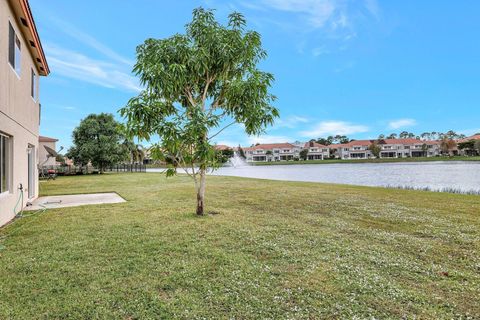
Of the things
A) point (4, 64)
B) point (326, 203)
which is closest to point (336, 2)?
point (326, 203)

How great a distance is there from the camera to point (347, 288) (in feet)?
10.6

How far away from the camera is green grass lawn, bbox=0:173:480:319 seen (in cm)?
282

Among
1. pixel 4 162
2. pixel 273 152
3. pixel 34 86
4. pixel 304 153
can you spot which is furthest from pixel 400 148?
pixel 4 162

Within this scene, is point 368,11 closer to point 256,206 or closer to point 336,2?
point 336,2

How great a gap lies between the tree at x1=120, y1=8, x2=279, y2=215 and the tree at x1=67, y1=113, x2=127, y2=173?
26882mm

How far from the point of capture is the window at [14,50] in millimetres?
6800

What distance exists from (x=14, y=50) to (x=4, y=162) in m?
3.03

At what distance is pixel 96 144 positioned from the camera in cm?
3139

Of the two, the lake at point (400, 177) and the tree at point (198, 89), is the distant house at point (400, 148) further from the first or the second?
the tree at point (198, 89)

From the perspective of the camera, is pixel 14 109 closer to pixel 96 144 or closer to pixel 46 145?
pixel 96 144

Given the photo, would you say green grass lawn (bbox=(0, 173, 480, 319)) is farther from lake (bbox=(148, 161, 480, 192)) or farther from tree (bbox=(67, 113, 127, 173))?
tree (bbox=(67, 113, 127, 173))

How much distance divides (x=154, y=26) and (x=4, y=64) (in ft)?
47.5

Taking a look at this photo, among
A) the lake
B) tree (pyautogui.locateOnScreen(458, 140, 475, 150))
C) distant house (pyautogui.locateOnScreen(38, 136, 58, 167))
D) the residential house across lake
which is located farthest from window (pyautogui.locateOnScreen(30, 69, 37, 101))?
tree (pyautogui.locateOnScreen(458, 140, 475, 150))

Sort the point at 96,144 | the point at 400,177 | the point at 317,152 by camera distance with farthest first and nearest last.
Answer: the point at 317,152 → the point at 96,144 → the point at 400,177
